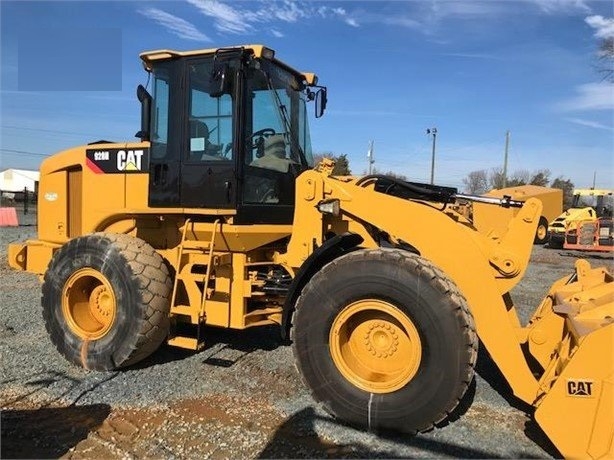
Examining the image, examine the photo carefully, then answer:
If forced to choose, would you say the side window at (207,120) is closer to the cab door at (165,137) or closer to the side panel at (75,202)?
the cab door at (165,137)

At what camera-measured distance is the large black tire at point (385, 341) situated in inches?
150

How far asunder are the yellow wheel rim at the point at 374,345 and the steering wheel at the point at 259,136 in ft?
6.23

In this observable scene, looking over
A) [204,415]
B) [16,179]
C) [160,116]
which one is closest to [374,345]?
[204,415]

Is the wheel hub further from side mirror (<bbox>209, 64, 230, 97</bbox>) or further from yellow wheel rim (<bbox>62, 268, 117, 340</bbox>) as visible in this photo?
yellow wheel rim (<bbox>62, 268, 117, 340</bbox>)

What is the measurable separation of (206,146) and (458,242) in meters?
2.49

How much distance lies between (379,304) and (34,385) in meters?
3.13

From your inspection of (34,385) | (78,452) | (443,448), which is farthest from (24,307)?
(443,448)

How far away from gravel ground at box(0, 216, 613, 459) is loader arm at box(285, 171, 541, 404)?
0.62 meters

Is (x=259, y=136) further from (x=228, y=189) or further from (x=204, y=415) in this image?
(x=204, y=415)

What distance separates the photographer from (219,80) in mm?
4812

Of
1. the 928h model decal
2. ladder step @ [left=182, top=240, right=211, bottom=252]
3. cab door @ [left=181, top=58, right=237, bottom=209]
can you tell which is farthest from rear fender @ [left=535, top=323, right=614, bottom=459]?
the 928h model decal

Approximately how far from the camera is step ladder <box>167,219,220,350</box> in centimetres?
508

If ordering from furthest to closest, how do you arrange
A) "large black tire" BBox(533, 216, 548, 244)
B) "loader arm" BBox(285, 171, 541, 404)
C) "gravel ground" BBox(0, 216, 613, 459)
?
1. "large black tire" BBox(533, 216, 548, 244)
2. "loader arm" BBox(285, 171, 541, 404)
3. "gravel ground" BBox(0, 216, 613, 459)

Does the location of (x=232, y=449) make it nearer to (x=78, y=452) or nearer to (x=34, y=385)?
(x=78, y=452)
